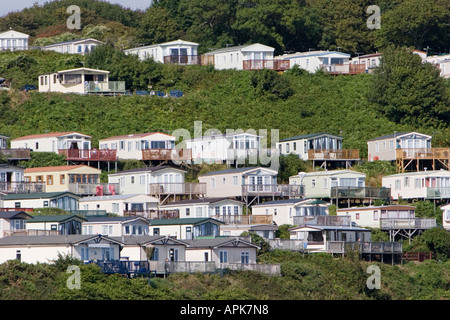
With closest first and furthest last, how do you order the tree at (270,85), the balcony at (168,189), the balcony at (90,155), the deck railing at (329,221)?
the deck railing at (329,221)
the balcony at (168,189)
the balcony at (90,155)
the tree at (270,85)

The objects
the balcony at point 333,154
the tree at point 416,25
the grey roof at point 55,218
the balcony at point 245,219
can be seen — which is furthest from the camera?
the tree at point 416,25

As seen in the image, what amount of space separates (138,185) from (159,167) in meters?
2.17

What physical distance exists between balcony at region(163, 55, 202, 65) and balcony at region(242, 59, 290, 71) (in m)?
5.36

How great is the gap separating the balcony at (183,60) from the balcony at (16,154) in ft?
103

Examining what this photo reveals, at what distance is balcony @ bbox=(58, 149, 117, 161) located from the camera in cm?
9944

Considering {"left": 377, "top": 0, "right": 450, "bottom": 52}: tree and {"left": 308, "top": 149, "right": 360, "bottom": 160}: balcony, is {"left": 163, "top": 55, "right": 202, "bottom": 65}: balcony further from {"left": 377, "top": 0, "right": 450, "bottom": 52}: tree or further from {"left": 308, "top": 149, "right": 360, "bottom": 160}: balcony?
{"left": 308, "top": 149, "right": 360, "bottom": 160}: balcony

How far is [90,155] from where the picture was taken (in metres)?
99.8

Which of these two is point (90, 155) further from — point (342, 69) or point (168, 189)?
point (342, 69)

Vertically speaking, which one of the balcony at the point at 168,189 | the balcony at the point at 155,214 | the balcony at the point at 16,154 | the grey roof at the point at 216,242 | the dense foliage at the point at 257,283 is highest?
the balcony at the point at 16,154

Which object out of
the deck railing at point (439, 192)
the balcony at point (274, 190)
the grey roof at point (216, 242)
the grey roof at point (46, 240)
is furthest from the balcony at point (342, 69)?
the grey roof at point (46, 240)

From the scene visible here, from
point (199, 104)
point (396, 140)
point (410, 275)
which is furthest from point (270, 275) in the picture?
point (199, 104)

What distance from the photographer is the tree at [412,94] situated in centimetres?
11306

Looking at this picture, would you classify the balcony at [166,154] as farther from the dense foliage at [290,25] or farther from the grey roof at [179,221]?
the dense foliage at [290,25]

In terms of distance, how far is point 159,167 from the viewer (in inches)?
3777
